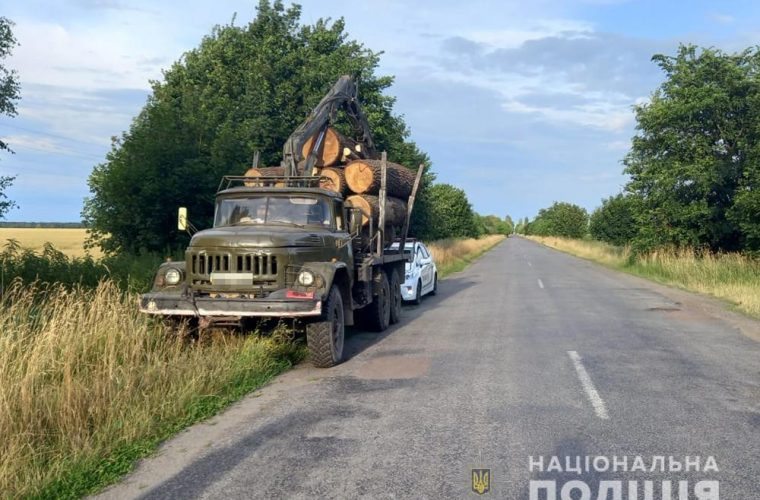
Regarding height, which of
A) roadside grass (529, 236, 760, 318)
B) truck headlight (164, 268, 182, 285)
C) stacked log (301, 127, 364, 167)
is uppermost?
stacked log (301, 127, 364, 167)

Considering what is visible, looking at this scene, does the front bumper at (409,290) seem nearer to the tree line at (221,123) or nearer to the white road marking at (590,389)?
the tree line at (221,123)

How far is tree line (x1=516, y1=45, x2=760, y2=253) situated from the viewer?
2331 cm

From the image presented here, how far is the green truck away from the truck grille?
0.04ft

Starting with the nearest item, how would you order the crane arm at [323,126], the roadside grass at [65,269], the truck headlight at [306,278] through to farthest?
the truck headlight at [306,278], the crane arm at [323,126], the roadside grass at [65,269]

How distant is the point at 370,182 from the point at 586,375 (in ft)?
19.0

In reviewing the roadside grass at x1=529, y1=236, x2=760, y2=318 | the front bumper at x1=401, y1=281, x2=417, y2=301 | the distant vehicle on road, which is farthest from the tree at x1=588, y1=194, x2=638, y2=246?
the front bumper at x1=401, y1=281, x2=417, y2=301

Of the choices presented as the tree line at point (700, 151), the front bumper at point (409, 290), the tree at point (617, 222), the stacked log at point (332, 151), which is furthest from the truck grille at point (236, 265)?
the tree at point (617, 222)

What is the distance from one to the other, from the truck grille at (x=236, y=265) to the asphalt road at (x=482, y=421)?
1.35 m

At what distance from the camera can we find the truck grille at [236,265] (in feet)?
27.0

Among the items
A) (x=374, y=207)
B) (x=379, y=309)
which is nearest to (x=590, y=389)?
(x=379, y=309)

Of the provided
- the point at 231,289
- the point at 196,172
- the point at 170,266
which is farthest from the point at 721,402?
the point at 196,172

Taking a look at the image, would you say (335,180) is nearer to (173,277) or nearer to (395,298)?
(395,298)

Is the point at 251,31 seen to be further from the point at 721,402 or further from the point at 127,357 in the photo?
the point at 721,402

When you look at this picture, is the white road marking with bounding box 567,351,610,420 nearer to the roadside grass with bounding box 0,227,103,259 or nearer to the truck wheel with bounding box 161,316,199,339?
the truck wheel with bounding box 161,316,199,339
